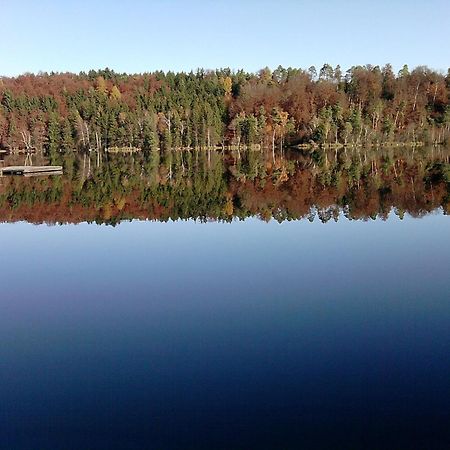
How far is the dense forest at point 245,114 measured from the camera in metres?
80.4

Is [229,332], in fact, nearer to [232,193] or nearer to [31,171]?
[232,193]

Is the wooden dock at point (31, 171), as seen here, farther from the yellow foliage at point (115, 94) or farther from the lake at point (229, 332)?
the yellow foliage at point (115, 94)

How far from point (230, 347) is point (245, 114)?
75.8 m

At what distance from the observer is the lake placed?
303 inches

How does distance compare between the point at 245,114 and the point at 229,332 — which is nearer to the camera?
the point at 229,332

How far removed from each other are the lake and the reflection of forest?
4.65 feet

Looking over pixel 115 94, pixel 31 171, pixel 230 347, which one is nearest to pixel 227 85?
pixel 115 94

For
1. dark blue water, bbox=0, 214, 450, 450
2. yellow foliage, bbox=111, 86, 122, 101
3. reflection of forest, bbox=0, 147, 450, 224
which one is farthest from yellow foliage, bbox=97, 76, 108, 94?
dark blue water, bbox=0, 214, 450, 450

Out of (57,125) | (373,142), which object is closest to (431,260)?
(373,142)

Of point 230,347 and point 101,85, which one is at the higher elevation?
point 101,85

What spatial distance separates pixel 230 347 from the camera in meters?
10.2

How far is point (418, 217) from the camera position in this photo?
23094 mm

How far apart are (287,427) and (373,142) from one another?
254ft

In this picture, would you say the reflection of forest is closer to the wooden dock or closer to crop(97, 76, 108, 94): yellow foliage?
the wooden dock
